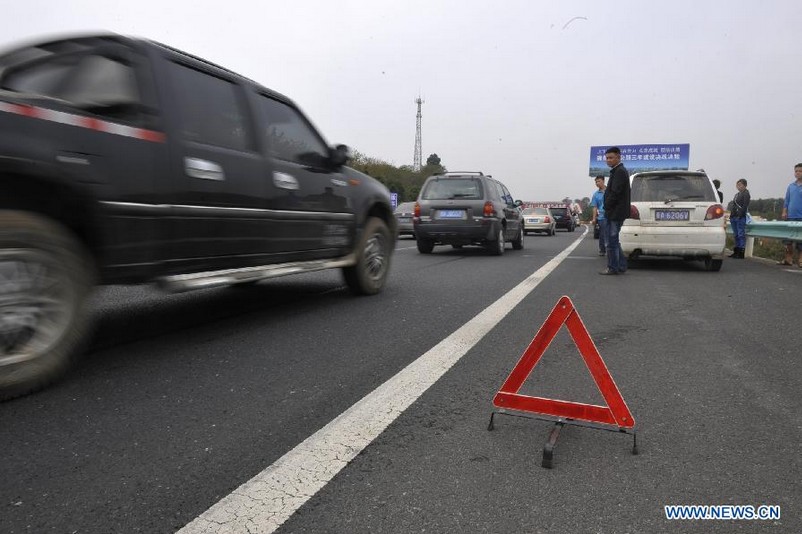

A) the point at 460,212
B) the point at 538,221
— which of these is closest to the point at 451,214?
the point at 460,212

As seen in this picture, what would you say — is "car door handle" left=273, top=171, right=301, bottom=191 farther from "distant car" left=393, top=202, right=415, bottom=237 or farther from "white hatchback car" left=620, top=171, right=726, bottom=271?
"distant car" left=393, top=202, right=415, bottom=237

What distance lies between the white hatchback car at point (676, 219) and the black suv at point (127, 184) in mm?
6471

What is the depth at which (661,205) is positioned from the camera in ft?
30.9

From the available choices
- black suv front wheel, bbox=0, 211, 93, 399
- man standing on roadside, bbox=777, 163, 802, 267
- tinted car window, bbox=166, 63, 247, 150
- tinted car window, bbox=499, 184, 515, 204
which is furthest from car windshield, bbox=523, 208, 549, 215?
black suv front wheel, bbox=0, 211, 93, 399

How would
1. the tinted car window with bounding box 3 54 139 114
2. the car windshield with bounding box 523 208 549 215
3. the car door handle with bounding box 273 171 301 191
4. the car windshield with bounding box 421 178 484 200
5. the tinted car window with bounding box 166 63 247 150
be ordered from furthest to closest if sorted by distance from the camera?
1. the car windshield with bounding box 523 208 549 215
2. the car windshield with bounding box 421 178 484 200
3. the car door handle with bounding box 273 171 301 191
4. the tinted car window with bounding box 166 63 247 150
5. the tinted car window with bounding box 3 54 139 114

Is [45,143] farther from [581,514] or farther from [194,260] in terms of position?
[581,514]

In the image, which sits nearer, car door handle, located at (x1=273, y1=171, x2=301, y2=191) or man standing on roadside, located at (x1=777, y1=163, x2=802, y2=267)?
car door handle, located at (x1=273, y1=171, x2=301, y2=191)

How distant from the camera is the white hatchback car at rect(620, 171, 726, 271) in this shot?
363 inches

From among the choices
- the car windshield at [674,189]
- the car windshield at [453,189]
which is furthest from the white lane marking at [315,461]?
the car windshield at [453,189]

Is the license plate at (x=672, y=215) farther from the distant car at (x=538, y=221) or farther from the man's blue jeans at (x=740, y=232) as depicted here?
the distant car at (x=538, y=221)

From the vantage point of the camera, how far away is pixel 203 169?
3.78 meters

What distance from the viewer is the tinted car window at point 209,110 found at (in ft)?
12.4

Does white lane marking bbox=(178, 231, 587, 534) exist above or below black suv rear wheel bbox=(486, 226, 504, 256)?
below

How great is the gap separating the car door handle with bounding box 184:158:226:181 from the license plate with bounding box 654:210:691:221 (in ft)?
25.1
